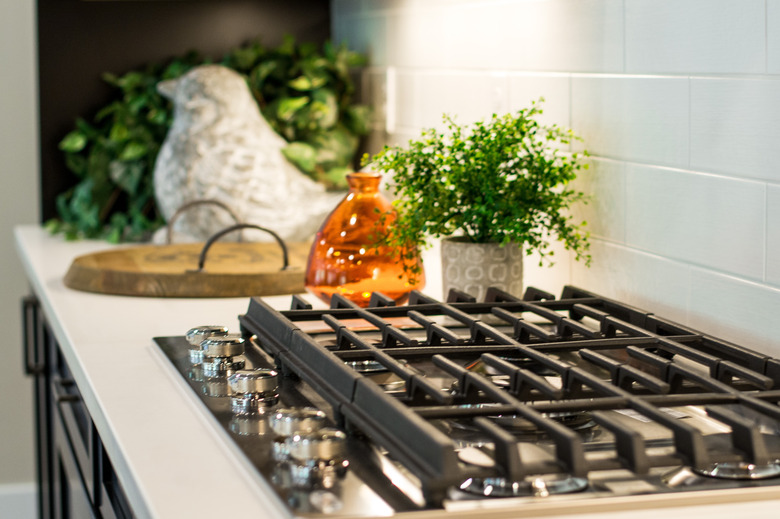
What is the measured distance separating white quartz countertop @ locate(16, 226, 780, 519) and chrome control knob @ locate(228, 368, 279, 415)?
0.04 m

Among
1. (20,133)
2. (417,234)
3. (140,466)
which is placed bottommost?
(140,466)

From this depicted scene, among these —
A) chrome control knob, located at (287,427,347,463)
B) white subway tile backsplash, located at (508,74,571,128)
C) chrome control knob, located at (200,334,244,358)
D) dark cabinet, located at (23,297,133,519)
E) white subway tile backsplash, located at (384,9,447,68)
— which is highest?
white subway tile backsplash, located at (384,9,447,68)

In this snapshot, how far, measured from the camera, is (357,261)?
143 cm

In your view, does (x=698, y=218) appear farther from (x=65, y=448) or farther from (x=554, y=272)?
(x=65, y=448)

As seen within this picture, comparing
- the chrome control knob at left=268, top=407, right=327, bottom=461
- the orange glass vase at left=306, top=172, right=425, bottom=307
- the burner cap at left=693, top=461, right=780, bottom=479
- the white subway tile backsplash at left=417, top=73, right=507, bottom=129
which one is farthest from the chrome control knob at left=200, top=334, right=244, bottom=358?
the white subway tile backsplash at left=417, top=73, right=507, bottom=129

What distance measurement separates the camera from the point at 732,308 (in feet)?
3.80

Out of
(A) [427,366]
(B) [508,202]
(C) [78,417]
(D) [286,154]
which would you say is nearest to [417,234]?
(B) [508,202]

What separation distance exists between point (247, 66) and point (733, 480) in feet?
6.64

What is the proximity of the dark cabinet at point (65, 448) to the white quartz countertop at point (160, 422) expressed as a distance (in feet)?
0.30

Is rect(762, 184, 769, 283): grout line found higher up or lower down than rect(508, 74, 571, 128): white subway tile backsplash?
lower down

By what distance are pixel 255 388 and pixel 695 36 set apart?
2.19ft

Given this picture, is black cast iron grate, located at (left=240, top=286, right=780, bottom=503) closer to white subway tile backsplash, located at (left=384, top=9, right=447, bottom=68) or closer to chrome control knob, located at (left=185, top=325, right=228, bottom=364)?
chrome control knob, located at (left=185, top=325, right=228, bottom=364)

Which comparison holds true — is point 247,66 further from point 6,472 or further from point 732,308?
point 732,308

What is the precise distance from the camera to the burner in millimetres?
690
